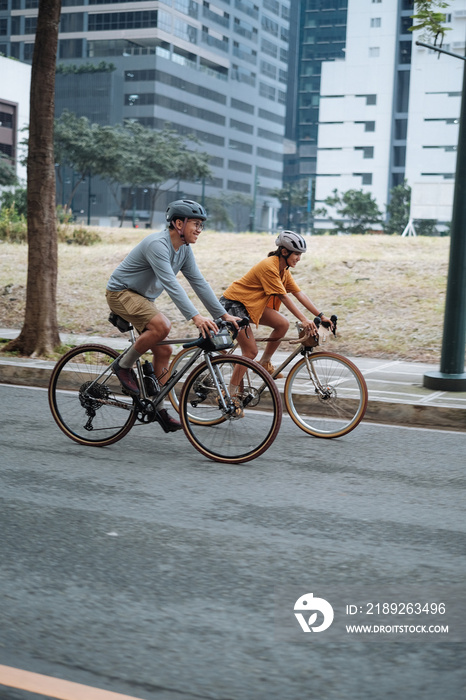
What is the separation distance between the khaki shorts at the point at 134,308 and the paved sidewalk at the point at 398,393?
2.88m

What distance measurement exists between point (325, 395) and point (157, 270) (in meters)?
1.95

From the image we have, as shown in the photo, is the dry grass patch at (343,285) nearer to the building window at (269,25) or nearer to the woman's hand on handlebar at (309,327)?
the woman's hand on handlebar at (309,327)

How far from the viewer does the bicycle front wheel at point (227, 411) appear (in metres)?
6.20

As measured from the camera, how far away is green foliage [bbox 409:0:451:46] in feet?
32.3

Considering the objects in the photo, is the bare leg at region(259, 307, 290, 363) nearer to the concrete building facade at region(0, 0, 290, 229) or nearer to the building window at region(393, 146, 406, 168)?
the concrete building facade at region(0, 0, 290, 229)

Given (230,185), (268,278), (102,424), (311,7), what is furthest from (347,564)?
(311,7)

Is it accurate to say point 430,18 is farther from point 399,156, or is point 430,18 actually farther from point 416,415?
point 399,156

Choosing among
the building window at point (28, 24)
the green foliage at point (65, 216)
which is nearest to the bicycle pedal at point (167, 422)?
the green foliage at point (65, 216)

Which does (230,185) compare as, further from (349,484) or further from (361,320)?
(349,484)

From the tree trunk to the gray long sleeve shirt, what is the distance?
4994mm

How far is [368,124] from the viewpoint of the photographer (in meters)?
112

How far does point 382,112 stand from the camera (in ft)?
365

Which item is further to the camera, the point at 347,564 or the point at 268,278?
the point at 268,278

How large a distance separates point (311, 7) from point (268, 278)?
176 metres
